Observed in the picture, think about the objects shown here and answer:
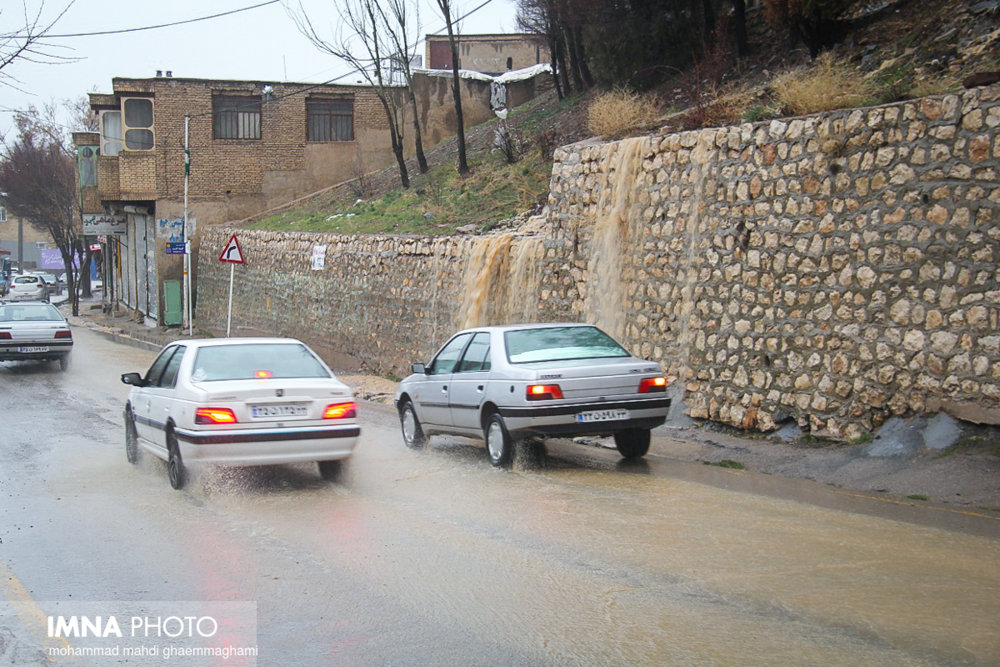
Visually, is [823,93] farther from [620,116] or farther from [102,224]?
[102,224]

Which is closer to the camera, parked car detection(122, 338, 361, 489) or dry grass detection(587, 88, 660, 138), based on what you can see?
parked car detection(122, 338, 361, 489)

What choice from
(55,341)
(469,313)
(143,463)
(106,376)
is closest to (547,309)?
(469,313)

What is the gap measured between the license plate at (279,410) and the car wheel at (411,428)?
339 cm

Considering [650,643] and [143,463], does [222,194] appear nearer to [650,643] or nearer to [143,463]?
[143,463]

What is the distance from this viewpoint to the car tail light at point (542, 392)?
33.9 ft

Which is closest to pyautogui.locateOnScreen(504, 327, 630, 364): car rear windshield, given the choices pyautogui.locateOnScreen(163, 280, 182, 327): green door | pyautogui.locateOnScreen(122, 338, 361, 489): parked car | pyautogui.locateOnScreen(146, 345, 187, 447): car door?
pyautogui.locateOnScreen(122, 338, 361, 489): parked car

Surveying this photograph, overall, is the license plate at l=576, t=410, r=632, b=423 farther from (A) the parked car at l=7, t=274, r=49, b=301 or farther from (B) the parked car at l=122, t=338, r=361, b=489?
(A) the parked car at l=7, t=274, r=49, b=301

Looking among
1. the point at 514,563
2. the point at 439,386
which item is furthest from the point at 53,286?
the point at 514,563

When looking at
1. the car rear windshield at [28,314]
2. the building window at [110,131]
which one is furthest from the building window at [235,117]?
the car rear windshield at [28,314]

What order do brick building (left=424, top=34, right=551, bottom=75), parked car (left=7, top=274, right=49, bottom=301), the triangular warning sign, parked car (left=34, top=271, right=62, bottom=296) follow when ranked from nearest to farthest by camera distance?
1. the triangular warning sign
2. brick building (left=424, top=34, right=551, bottom=75)
3. parked car (left=7, top=274, right=49, bottom=301)
4. parked car (left=34, top=271, right=62, bottom=296)

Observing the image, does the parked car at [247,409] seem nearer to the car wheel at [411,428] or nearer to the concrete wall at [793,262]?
the car wheel at [411,428]

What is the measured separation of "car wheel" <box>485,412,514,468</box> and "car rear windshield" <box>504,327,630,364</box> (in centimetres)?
68

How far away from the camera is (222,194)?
127 feet

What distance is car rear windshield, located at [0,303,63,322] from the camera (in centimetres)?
2325
